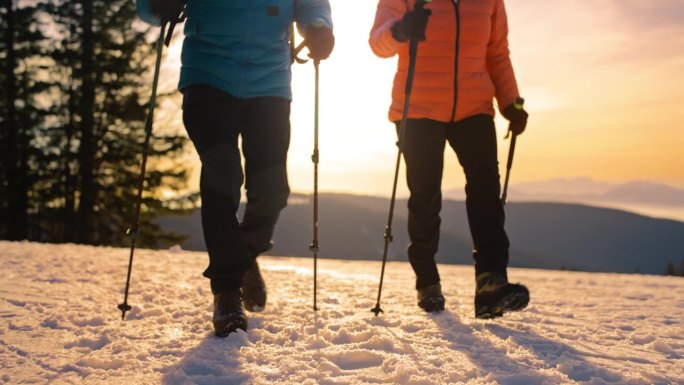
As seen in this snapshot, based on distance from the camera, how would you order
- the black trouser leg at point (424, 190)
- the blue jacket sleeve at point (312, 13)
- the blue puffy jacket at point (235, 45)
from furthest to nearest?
the black trouser leg at point (424, 190) → the blue jacket sleeve at point (312, 13) → the blue puffy jacket at point (235, 45)

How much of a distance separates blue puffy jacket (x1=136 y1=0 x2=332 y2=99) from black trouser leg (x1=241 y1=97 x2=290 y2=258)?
0.36ft

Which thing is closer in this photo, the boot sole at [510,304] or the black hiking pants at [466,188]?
the boot sole at [510,304]

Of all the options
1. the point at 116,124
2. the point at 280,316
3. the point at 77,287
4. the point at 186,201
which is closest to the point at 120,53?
the point at 116,124

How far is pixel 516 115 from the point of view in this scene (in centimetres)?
395

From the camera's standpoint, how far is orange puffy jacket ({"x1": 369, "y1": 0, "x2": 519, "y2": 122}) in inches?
148

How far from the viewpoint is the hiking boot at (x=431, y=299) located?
3.88 metres

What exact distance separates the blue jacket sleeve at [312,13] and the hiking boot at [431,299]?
185 centimetres

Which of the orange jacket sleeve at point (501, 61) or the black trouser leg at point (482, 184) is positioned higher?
the orange jacket sleeve at point (501, 61)

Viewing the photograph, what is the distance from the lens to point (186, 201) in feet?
68.1

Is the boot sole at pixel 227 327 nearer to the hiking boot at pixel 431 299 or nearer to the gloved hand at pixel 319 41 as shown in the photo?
the hiking boot at pixel 431 299

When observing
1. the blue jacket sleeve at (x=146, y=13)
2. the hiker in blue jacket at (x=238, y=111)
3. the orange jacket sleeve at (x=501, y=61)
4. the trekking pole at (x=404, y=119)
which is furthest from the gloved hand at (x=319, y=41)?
the orange jacket sleeve at (x=501, y=61)

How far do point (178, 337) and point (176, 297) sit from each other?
4.23 ft

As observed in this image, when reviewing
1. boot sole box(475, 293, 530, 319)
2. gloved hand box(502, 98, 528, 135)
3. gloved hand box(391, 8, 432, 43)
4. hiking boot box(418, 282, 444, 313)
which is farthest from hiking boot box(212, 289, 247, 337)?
gloved hand box(502, 98, 528, 135)

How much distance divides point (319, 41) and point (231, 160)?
3.11 feet
